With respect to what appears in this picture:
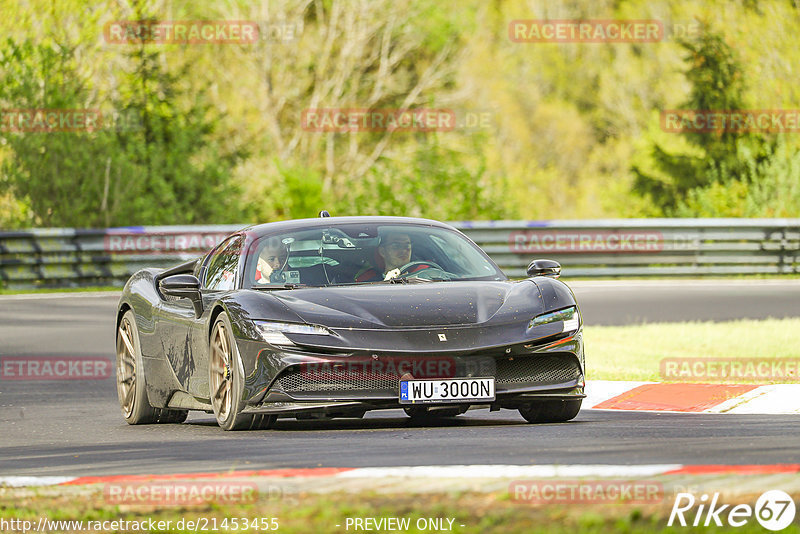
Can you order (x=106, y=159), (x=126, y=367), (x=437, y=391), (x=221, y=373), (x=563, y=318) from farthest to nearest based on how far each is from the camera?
(x=106, y=159) < (x=126, y=367) < (x=221, y=373) < (x=563, y=318) < (x=437, y=391)

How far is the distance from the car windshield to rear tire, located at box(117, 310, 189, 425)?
4.78 ft

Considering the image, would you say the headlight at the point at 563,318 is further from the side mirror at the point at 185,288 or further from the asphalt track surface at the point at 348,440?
the side mirror at the point at 185,288

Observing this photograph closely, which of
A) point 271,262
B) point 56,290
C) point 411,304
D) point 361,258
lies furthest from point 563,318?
point 56,290

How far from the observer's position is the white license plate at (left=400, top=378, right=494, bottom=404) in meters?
8.83

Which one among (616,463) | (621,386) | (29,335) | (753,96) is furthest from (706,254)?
(616,463)

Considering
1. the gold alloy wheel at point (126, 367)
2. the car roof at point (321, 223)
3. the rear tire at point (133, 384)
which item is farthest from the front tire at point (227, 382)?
the gold alloy wheel at point (126, 367)

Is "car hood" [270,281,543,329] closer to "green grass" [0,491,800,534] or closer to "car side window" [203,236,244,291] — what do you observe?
"car side window" [203,236,244,291]

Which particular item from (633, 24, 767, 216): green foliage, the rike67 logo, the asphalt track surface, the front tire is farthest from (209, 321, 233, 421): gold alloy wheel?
(633, 24, 767, 216): green foliage

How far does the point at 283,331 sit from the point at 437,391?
98 cm

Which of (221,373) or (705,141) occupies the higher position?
(705,141)

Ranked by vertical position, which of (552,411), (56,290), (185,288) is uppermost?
(185,288)

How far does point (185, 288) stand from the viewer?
32.8 feet

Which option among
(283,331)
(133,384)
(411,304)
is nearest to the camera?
(283,331)

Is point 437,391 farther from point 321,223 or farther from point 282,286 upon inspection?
point 321,223
